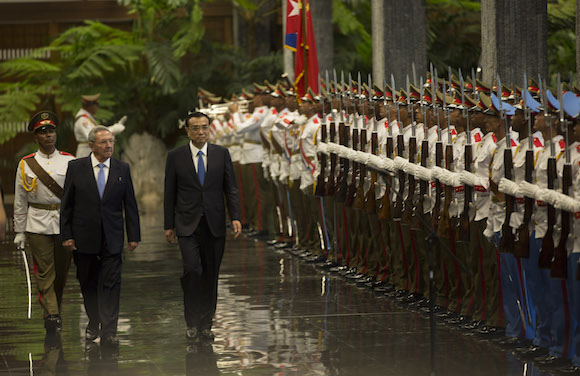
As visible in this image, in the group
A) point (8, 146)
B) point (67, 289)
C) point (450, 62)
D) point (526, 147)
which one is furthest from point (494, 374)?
point (8, 146)

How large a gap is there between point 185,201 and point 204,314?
2.83 ft

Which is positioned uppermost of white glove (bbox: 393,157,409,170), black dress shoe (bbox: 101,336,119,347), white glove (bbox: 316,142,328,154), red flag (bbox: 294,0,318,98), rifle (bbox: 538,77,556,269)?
red flag (bbox: 294,0,318,98)

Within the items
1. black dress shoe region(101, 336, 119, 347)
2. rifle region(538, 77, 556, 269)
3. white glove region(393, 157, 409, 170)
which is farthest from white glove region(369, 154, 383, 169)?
rifle region(538, 77, 556, 269)

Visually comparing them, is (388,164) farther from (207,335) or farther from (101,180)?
(101,180)

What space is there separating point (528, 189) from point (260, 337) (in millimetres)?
2478

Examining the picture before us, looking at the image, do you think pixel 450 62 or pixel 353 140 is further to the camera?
pixel 450 62

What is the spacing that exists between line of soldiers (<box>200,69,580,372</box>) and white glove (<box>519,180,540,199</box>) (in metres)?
0.01

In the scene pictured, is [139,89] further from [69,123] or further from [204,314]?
[204,314]

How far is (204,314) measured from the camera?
29.0ft

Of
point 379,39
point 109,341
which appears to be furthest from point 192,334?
point 379,39

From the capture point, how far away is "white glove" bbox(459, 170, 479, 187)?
855 cm

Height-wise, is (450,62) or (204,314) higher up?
(450,62)

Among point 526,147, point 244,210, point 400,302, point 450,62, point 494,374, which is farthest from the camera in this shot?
point 450,62

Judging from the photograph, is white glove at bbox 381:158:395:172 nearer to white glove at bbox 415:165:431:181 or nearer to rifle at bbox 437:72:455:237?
white glove at bbox 415:165:431:181
